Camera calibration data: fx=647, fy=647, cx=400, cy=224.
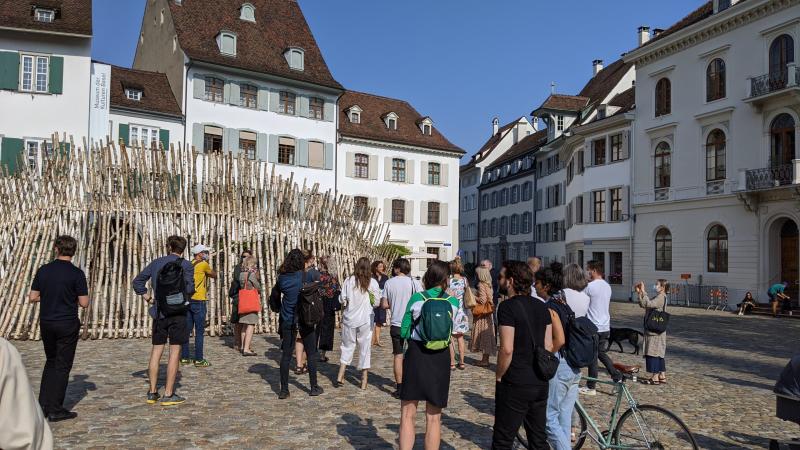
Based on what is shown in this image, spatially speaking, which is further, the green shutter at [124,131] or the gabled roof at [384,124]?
the gabled roof at [384,124]

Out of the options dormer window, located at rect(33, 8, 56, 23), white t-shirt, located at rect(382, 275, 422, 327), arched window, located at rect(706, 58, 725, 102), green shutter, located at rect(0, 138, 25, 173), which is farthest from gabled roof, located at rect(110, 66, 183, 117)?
white t-shirt, located at rect(382, 275, 422, 327)

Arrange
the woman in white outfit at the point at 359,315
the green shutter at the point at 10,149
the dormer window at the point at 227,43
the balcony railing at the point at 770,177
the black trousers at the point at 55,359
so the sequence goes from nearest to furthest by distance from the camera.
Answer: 1. the black trousers at the point at 55,359
2. the woman in white outfit at the point at 359,315
3. the balcony railing at the point at 770,177
4. the green shutter at the point at 10,149
5. the dormer window at the point at 227,43

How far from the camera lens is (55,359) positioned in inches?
269

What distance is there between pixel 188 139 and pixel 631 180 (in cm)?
2295

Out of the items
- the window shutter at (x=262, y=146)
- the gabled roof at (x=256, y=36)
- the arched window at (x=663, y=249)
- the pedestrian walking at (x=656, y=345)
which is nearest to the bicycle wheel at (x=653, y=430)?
the pedestrian walking at (x=656, y=345)

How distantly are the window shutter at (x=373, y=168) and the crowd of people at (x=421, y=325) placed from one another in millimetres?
29527

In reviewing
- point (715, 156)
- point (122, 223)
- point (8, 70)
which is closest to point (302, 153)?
point (8, 70)

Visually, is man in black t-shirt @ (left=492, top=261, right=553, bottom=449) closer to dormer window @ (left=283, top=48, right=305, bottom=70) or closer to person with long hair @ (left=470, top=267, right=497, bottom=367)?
person with long hair @ (left=470, top=267, right=497, bottom=367)

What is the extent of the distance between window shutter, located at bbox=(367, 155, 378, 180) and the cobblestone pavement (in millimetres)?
28882

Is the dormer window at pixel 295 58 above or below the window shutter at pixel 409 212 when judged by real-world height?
above

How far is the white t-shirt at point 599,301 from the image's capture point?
8.92 meters

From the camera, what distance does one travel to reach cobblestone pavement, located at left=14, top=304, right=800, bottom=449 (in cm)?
653

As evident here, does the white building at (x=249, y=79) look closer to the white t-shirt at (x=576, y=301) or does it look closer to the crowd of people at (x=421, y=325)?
the crowd of people at (x=421, y=325)

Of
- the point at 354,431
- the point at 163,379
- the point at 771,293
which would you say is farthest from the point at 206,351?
the point at 771,293
